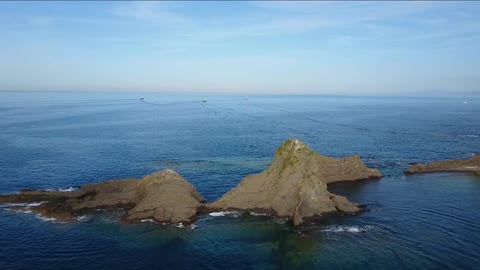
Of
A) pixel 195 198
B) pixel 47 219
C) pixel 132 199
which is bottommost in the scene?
pixel 47 219

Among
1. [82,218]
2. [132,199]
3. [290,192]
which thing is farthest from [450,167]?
[82,218]

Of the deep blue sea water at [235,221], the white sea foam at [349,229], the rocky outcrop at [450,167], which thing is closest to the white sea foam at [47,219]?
the deep blue sea water at [235,221]

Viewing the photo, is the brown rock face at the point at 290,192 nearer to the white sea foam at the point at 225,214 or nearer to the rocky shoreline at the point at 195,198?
the rocky shoreline at the point at 195,198

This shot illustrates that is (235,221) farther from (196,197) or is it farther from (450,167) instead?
A: (450,167)

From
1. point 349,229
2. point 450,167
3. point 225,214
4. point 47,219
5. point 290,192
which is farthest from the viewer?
point 450,167

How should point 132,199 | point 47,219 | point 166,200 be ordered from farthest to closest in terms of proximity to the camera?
point 132,199, point 166,200, point 47,219

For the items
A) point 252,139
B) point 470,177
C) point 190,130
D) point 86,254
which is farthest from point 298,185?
point 190,130
